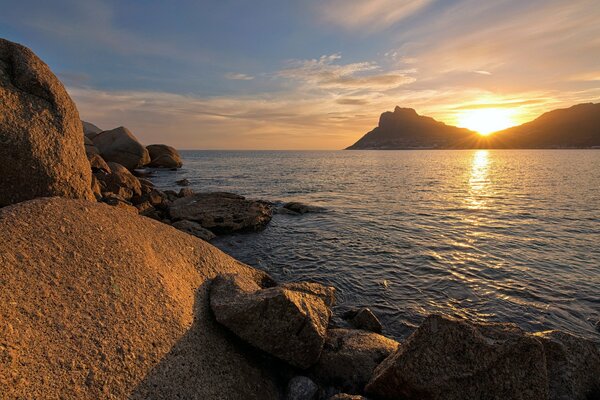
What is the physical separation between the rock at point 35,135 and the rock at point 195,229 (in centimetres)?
722

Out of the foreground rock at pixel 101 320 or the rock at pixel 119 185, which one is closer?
the foreground rock at pixel 101 320

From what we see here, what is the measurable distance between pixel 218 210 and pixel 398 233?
34.0 ft

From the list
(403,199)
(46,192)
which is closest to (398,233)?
(403,199)

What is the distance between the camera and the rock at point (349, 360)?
5.94 metres

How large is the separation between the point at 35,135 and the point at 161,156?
55.8m

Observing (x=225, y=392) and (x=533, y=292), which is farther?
(x=533, y=292)

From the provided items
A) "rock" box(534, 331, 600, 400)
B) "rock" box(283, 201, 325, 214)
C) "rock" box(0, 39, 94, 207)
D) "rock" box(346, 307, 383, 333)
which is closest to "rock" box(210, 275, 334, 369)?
"rock" box(346, 307, 383, 333)

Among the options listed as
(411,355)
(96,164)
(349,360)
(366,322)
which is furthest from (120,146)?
(411,355)

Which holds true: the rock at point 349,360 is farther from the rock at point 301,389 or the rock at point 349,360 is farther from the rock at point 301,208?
the rock at point 301,208

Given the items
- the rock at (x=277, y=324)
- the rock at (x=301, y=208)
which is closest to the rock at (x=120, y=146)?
the rock at (x=301, y=208)

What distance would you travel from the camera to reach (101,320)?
478cm

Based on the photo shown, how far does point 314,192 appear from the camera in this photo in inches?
1389

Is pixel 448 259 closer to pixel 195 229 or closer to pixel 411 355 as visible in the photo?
pixel 411 355

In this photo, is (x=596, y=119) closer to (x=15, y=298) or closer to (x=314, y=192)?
(x=314, y=192)
